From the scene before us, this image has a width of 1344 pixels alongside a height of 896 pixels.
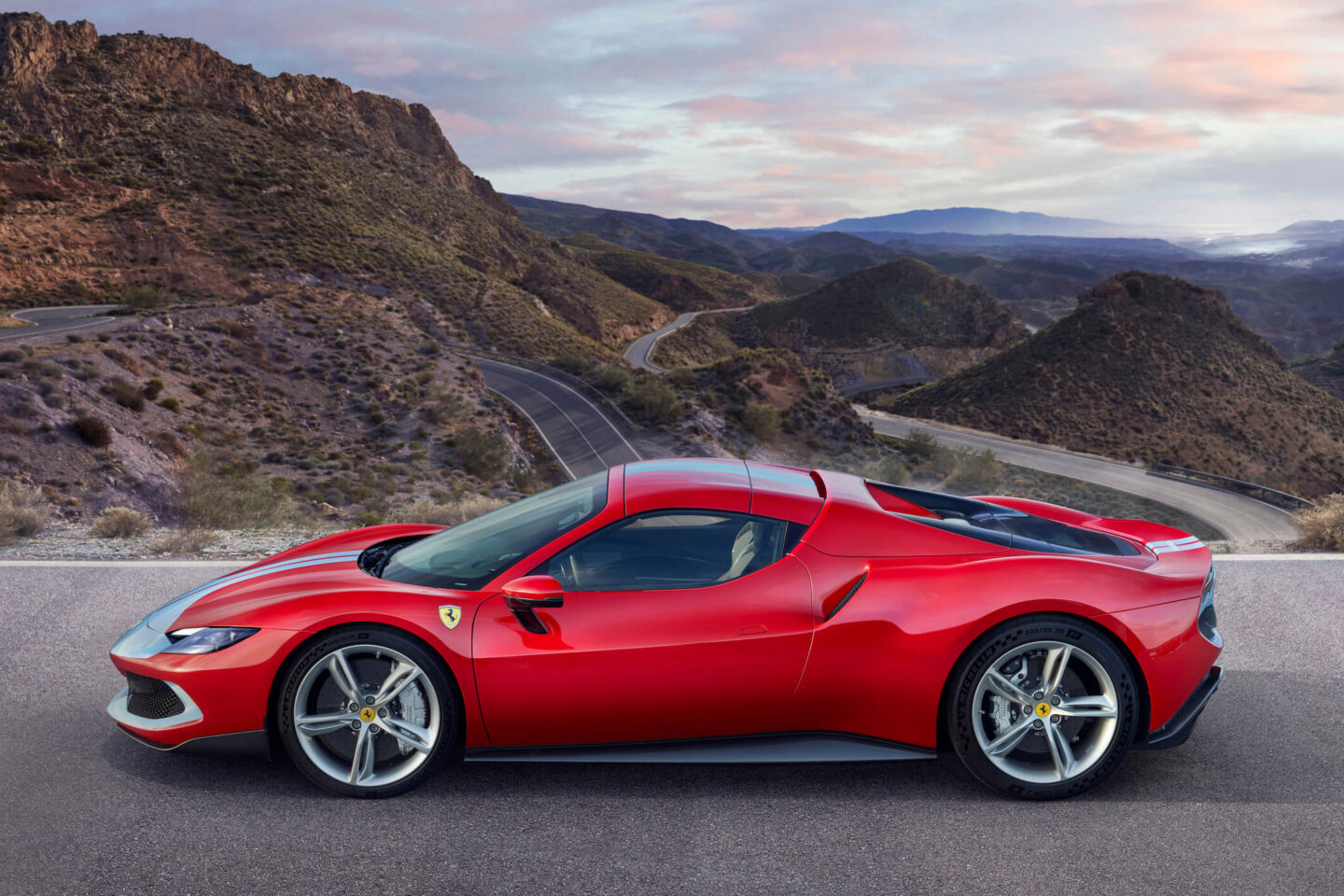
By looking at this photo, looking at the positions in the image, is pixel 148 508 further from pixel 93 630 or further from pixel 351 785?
pixel 351 785

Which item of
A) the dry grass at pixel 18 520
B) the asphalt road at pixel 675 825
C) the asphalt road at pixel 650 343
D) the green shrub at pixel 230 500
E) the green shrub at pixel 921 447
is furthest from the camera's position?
the asphalt road at pixel 650 343

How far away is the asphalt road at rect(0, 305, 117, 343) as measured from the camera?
2909 cm

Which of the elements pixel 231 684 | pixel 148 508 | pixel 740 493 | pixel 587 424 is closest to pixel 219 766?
pixel 231 684

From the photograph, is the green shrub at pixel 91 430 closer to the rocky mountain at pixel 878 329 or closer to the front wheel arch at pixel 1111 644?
the front wheel arch at pixel 1111 644

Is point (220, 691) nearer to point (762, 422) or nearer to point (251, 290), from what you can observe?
point (762, 422)

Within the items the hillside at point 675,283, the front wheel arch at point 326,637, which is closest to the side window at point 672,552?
the front wheel arch at point 326,637

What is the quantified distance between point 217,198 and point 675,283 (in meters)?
80.2

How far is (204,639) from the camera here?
3.46m

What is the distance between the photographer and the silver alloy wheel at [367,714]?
11.0 feet

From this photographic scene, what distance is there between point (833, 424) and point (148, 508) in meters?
31.9

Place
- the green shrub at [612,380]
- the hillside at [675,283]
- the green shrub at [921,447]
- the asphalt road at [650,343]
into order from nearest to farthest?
the green shrub at [921,447]
the green shrub at [612,380]
the asphalt road at [650,343]
the hillside at [675,283]

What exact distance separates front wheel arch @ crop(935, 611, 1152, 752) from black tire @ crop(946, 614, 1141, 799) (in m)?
0.01

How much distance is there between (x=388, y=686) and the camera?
11.0 feet

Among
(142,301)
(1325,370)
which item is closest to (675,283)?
(1325,370)
